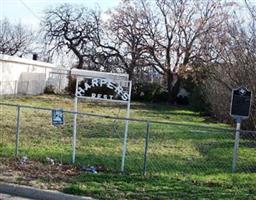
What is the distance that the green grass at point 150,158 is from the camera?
8539mm

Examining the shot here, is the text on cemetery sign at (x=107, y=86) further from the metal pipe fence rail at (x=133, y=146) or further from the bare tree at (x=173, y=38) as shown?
the bare tree at (x=173, y=38)

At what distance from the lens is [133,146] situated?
46.1 feet

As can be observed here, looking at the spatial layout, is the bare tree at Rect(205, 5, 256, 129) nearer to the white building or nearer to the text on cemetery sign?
the text on cemetery sign

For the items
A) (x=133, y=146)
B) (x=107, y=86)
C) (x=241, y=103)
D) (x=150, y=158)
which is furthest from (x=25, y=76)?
(x=241, y=103)

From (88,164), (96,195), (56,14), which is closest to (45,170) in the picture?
(88,164)

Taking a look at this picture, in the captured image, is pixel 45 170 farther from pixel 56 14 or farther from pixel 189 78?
pixel 56 14

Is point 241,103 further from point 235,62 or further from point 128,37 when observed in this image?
point 128,37

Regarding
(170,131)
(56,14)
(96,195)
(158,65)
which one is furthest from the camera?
(56,14)

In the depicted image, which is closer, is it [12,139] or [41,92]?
[12,139]

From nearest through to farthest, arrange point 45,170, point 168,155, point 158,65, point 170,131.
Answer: point 45,170 → point 168,155 → point 170,131 → point 158,65

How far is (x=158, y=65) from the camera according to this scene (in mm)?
49344

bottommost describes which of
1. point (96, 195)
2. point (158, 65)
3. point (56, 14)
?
point (96, 195)

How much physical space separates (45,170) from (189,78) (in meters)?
37.4

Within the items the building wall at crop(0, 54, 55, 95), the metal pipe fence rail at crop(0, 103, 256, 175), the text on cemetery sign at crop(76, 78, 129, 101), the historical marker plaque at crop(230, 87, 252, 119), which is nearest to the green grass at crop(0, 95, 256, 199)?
the metal pipe fence rail at crop(0, 103, 256, 175)
